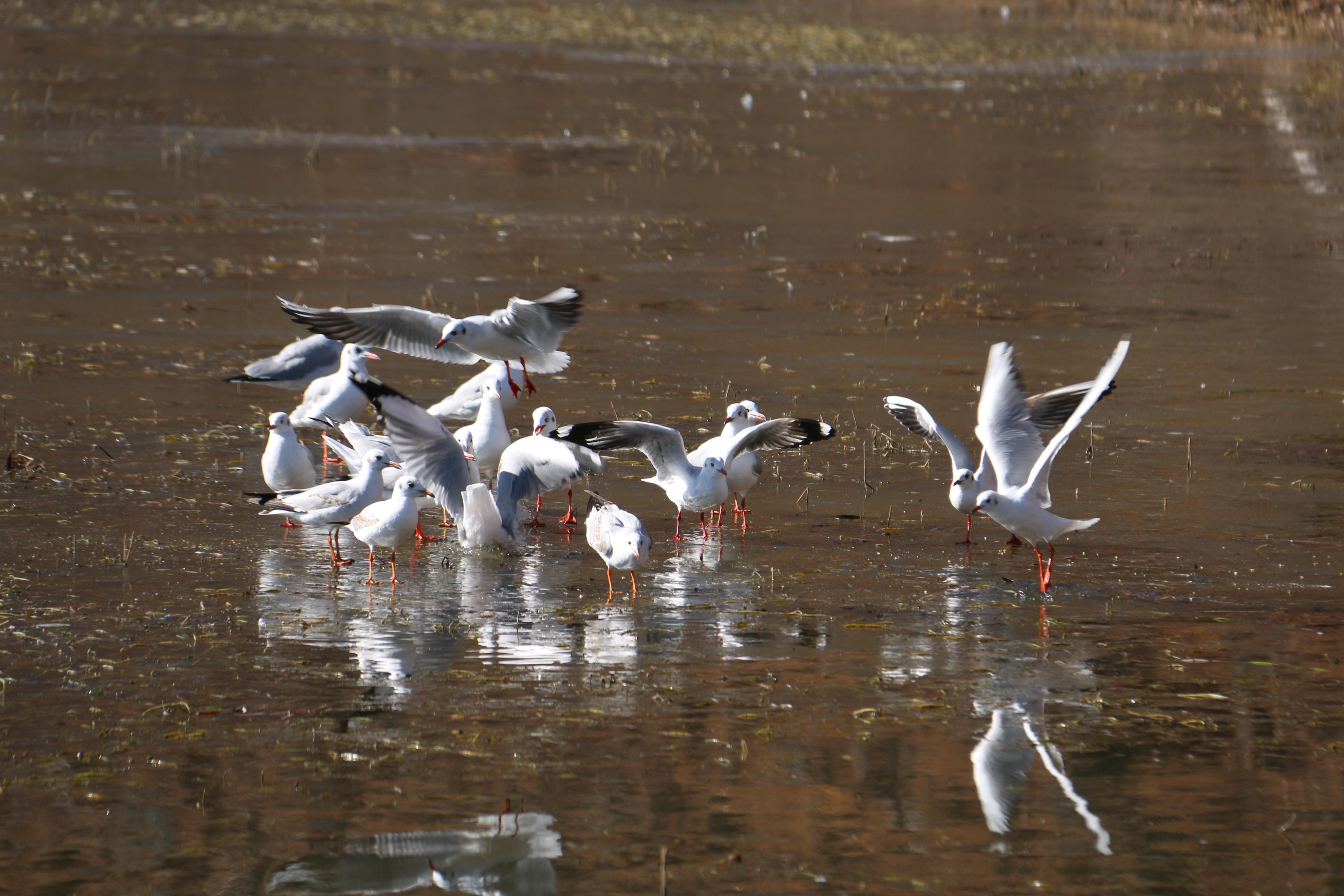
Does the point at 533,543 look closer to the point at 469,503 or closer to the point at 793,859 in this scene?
the point at 469,503

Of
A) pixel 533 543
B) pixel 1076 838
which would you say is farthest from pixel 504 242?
pixel 1076 838

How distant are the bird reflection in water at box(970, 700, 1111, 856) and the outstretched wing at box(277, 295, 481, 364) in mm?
5104

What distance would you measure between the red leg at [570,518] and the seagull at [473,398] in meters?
1.22

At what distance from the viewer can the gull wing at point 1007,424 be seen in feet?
30.1

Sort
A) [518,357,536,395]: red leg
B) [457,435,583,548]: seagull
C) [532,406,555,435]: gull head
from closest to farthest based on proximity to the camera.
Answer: [457,435,583,548]: seagull, [532,406,555,435]: gull head, [518,357,536,395]: red leg

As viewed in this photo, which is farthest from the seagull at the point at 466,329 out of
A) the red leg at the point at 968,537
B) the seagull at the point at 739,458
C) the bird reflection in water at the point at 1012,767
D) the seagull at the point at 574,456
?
the bird reflection in water at the point at 1012,767

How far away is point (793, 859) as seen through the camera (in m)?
5.51

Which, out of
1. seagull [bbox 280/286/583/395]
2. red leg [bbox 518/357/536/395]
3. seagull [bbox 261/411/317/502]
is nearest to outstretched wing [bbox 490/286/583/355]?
seagull [bbox 280/286/583/395]

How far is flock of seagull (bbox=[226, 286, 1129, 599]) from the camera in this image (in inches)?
324

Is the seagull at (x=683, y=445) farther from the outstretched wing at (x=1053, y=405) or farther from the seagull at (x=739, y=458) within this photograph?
the outstretched wing at (x=1053, y=405)

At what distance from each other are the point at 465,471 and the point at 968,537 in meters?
2.57

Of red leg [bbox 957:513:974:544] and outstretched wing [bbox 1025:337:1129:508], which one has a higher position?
outstretched wing [bbox 1025:337:1129:508]

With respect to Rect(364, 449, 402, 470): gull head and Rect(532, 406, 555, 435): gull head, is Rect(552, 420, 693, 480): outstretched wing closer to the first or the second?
Rect(532, 406, 555, 435): gull head

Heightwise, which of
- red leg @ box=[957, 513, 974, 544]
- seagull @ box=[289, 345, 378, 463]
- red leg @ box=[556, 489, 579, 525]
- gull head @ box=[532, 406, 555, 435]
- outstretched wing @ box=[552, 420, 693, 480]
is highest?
seagull @ box=[289, 345, 378, 463]
